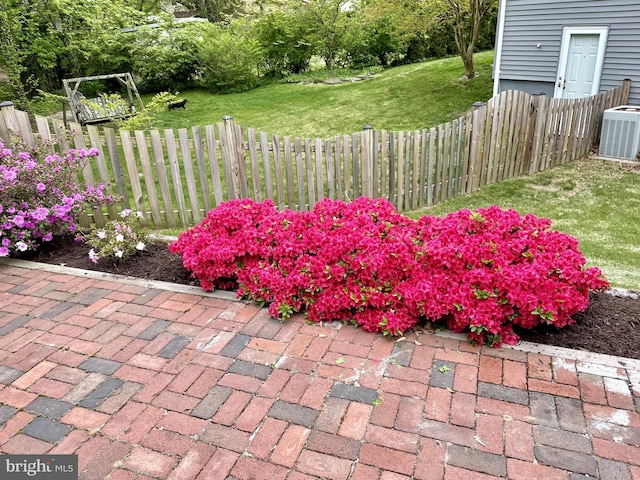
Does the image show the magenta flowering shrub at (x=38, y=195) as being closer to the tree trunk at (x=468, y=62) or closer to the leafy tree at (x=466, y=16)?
the leafy tree at (x=466, y=16)

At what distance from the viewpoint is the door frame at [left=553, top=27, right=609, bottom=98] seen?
9.38 m

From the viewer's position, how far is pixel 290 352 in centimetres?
300

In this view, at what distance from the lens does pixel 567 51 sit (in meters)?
10.1

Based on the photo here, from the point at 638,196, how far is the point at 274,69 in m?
15.3

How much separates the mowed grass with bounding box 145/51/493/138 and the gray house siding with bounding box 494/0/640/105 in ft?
4.60

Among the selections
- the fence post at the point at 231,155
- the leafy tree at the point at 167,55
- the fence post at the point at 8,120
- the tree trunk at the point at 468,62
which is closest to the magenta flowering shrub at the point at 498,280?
the fence post at the point at 231,155

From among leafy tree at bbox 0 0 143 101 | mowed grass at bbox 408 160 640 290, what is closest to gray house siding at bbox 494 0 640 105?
mowed grass at bbox 408 160 640 290

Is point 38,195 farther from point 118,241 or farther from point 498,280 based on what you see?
point 498,280

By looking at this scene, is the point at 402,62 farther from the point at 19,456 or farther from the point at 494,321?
the point at 19,456

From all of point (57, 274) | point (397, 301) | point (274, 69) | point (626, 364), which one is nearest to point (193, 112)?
point (274, 69)

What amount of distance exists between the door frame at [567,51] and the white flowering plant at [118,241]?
30.5 ft

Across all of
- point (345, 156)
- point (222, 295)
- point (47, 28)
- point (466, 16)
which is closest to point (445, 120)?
point (466, 16)

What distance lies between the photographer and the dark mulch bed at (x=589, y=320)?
296 cm

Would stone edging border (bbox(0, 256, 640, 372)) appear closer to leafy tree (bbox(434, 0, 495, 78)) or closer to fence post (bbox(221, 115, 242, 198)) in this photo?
fence post (bbox(221, 115, 242, 198))
